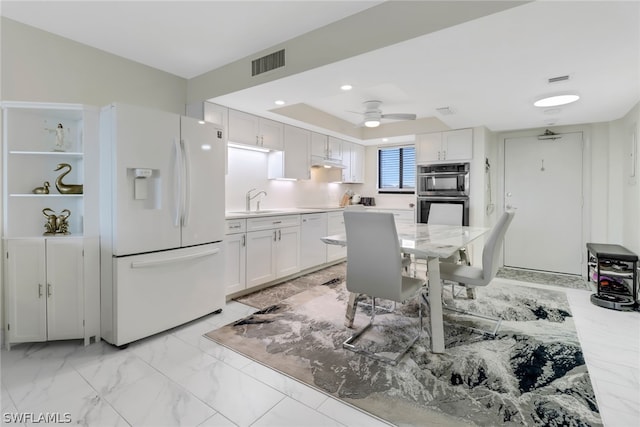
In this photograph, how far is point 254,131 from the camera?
13.1 feet

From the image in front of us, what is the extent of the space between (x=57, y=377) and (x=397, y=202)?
5.38m

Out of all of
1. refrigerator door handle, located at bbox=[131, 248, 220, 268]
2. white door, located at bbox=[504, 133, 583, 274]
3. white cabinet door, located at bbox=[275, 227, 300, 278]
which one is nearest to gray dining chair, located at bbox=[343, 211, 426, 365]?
refrigerator door handle, located at bbox=[131, 248, 220, 268]

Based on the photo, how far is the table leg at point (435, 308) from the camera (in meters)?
2.31

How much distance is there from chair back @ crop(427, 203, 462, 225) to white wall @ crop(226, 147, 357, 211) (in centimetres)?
193

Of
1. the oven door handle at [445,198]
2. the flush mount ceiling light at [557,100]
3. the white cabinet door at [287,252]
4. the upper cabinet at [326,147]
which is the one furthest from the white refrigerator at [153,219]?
the oven door handle at [445,198]

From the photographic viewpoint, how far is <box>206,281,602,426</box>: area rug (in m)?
1.70

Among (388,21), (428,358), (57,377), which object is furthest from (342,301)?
(388,21)

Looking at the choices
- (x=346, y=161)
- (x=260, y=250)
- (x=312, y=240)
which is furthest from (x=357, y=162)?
(x=260, y=250)

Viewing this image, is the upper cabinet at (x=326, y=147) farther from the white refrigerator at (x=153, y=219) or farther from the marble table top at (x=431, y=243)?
the marble table top at (x=431, y=243)

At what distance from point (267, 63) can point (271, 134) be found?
149cm

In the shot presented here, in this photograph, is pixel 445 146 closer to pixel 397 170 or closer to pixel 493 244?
pixel 397 170

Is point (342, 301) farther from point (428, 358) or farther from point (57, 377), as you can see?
point (57, 377)

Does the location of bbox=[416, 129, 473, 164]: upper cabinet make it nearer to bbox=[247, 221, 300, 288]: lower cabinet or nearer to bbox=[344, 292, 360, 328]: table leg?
bbox=[247, 221, 300, 288]: lower cabinet

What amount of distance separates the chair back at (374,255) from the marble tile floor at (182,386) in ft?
2.72
